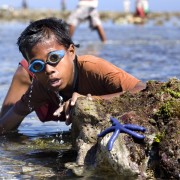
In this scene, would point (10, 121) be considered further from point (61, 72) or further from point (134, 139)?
point (134, 139)

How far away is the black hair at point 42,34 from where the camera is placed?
4.53 meters

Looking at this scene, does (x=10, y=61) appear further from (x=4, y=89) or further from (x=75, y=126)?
(x=75, y=126)

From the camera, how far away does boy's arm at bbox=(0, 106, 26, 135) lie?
5.50m

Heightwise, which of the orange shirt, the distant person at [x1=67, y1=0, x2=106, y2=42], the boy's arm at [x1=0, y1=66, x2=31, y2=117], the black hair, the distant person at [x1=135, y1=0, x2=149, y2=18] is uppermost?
the black hair

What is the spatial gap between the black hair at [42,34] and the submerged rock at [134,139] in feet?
2.22

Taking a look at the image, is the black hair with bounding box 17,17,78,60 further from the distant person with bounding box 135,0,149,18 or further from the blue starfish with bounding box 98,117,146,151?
the distant person with bounding box 135,0,149,18

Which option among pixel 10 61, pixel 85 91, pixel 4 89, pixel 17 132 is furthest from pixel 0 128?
pixel 10 61

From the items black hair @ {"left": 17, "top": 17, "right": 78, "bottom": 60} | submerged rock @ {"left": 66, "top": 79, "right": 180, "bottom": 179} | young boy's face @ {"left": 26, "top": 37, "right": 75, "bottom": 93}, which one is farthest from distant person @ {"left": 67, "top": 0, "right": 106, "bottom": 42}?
submerged rock @ {"left": 66, "top": 79, "right": 180, "bottom": 179}

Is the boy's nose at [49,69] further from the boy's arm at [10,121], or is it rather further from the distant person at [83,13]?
the distant person at [83,13]

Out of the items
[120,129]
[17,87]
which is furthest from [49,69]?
[17,87]

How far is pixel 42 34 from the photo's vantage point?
14.9 ft

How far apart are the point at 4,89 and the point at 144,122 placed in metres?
4.72

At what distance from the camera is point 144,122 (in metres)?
3.91

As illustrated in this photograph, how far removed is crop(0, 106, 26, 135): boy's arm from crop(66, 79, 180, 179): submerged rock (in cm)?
117
